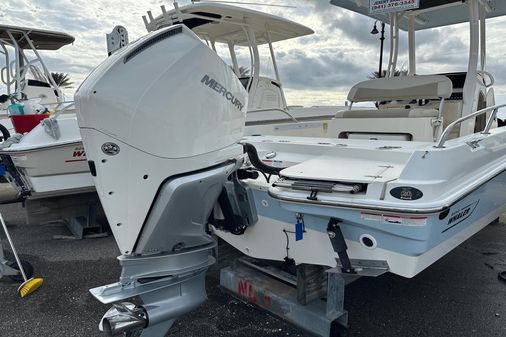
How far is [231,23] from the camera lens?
5.36 m

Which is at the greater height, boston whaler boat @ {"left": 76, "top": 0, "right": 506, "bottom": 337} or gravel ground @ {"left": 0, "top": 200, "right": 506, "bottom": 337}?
boston whaler boat @ {"left": 76, "top": 0, "right": 506, "bottom": 337}

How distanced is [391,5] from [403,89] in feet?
2.76

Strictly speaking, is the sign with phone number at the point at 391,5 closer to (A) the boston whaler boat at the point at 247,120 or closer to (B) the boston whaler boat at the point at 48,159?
(A) the boston whaler boat at the point at 247,120

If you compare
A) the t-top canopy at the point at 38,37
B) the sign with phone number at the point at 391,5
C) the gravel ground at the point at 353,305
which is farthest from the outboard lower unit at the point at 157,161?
the t-top canopy at the point at 38,37

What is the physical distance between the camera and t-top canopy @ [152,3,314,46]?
480 cm

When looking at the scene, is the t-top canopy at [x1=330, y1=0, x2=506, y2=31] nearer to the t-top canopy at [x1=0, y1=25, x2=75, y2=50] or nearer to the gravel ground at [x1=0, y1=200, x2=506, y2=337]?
the gravel ground at [x1=0, y1=200, x2=506, y2=337]

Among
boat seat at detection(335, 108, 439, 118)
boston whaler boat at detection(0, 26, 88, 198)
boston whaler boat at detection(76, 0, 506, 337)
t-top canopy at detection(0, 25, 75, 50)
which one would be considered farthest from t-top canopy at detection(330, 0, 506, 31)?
t-top canopy at detection(0, 25, 75, 50)

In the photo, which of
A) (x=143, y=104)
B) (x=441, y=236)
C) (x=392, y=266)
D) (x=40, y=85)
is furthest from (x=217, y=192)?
(x=40, y=85)

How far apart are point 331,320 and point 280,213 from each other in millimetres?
682

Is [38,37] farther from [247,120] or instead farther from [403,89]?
[403,89]

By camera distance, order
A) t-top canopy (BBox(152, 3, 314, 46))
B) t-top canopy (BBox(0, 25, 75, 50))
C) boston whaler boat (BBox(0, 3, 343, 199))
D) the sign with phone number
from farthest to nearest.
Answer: t-top canopy (BBox(0, 25, 75, 50)) → t-top canopy (BBox(152, 3, 314, 46)) → boston whaler boat (BBox(0, 3, 343, 199)) → the sign with phone number

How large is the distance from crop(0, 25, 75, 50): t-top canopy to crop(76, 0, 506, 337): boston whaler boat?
20.9 feet

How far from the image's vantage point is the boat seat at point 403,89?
3.30 m

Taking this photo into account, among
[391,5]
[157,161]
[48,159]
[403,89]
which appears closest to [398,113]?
[403,89]
